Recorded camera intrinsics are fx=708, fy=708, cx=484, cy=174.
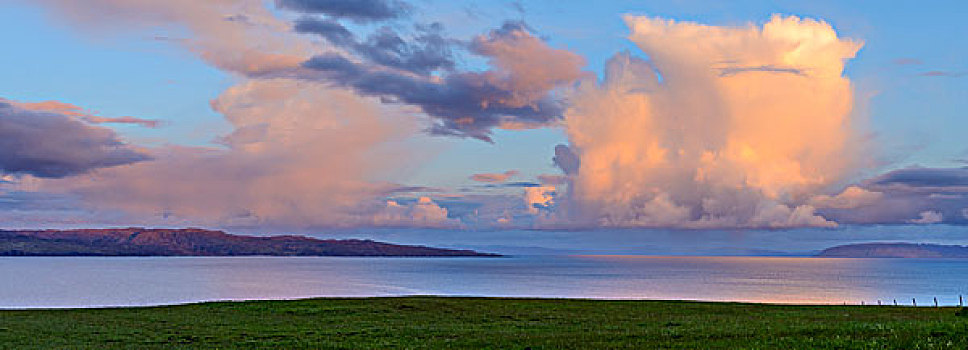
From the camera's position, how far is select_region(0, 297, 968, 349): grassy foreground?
24438 mm

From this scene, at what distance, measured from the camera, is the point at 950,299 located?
453ft

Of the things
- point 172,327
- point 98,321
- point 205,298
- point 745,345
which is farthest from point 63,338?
point 205,298

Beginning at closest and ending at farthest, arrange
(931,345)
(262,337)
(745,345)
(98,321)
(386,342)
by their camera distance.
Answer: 1. (931,345)
2. (745,345)
3. (386,342)
4. (262,337)
5. (98,321)

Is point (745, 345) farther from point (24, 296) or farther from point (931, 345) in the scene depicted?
point (24, 296)

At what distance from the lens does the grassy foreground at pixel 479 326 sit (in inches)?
962

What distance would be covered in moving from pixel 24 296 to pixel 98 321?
101 m

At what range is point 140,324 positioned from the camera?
132ft

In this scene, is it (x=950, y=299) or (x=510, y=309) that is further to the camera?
(x=950, y=299)

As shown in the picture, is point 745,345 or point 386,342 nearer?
point 745,345

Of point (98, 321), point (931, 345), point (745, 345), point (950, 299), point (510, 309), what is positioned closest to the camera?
point (931, 345)

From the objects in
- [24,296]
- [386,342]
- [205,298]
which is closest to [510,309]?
[386,342]

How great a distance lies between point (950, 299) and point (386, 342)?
144806 mm

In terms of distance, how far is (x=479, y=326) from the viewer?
38250 millimetres

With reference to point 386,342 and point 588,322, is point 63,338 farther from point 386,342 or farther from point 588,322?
point 588,322
